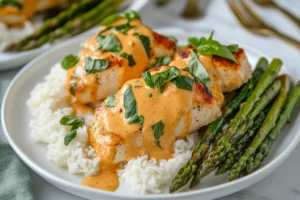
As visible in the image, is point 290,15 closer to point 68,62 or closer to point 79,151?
point 68,62

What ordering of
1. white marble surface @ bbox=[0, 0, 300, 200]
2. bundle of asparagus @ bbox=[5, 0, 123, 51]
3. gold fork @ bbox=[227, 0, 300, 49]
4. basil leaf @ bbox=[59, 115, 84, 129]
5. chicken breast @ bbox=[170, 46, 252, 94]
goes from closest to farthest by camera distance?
white marble surface @ bbox=[0, 0, 300, 200]
basil leaf @ bbox=[59, 115, 84, 129]
chicken breast @ bbox=[170, 46, 252, 94]
bundle of asparagus @ bbox=[5, 0, 123, 51]
gold fork @ bbox=[227, 0, 300, 49]

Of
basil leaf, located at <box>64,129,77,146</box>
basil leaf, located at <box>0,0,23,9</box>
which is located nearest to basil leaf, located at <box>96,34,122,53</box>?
basil leaf, located at <box>64,129,77,146</box>

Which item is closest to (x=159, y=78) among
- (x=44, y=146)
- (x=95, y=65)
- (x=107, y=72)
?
(x=107, y=72)

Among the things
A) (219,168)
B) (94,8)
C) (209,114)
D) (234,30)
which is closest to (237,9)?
(234,30)

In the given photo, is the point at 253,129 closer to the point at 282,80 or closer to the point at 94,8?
the point at 282,80

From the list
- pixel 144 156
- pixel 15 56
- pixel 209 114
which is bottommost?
pixel 15 56

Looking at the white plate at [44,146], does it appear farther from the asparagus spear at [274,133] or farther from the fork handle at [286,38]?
the fork handle at [286,38]

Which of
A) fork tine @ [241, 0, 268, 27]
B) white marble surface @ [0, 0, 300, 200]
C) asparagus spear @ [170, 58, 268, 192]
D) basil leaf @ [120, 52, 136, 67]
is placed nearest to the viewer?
asparagus spear @ [170, 58, 268, 192]

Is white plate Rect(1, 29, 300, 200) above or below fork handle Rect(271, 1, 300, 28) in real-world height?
below

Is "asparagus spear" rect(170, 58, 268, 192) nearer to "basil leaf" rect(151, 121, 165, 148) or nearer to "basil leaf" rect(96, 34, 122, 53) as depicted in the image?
"basil leaf" rect(151, 121, 165, 148)
